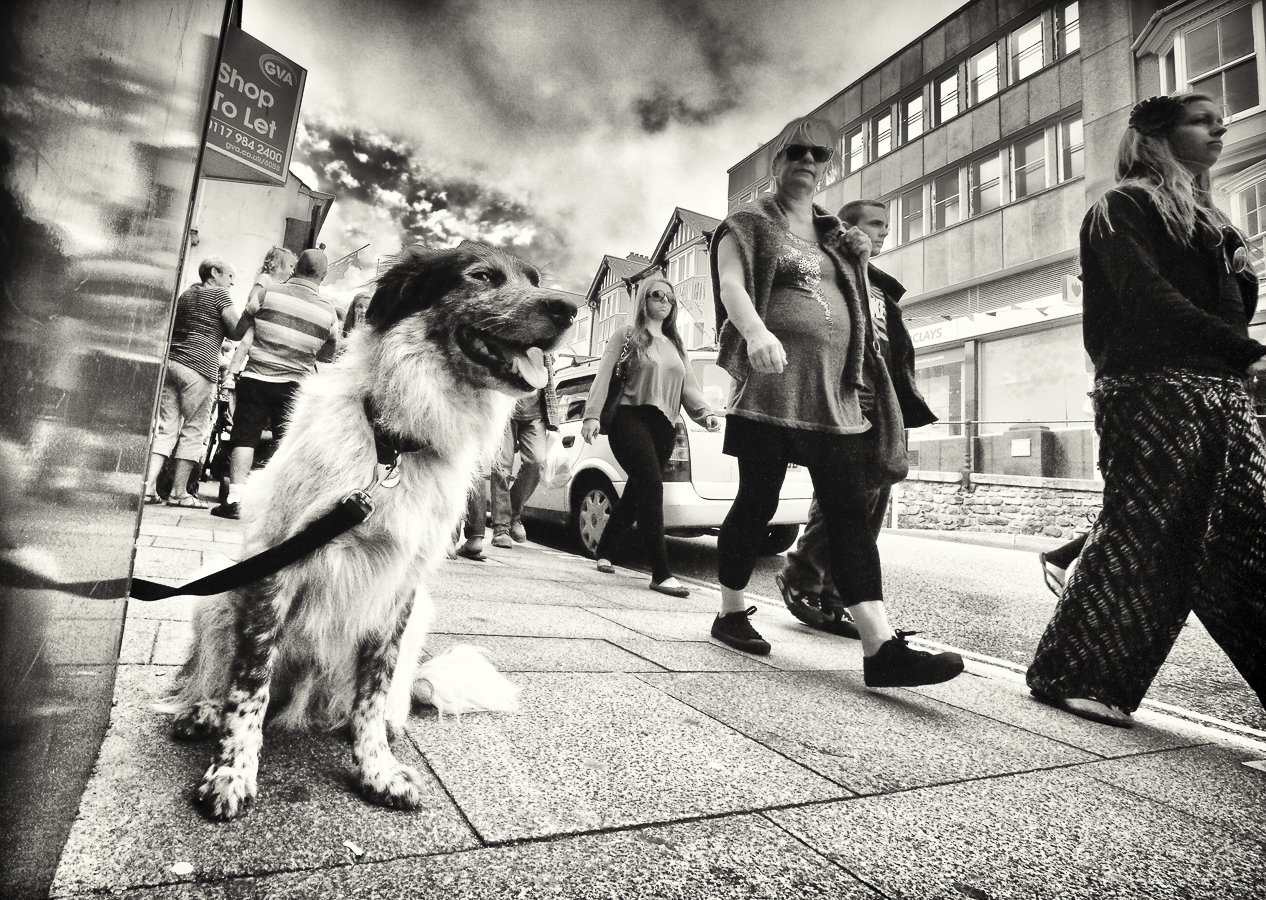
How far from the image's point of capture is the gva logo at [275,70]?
10.3 meters

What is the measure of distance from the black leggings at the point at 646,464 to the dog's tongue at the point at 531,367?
9.77ft

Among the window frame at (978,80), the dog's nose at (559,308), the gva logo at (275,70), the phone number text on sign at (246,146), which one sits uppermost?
the window frame at (978,80)

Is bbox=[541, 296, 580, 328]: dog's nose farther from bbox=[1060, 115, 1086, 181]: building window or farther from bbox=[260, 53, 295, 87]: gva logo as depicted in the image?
bbox=[1060, 115, 1086, 181]: building window

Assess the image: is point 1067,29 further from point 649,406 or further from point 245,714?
point 245,714

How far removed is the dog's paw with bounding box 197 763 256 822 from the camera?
4.22 ft

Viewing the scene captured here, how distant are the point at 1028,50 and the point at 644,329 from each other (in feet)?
65.4

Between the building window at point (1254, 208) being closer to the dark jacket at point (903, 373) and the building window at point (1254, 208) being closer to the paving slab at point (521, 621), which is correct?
the dark jacket at point (903, 373)

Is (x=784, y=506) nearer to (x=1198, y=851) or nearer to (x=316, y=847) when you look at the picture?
(x=1198, y=851)

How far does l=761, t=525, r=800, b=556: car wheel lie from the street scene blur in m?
0.72

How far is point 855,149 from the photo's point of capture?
24.0 m

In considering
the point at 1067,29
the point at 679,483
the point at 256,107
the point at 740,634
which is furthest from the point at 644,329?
the point at 1067,29

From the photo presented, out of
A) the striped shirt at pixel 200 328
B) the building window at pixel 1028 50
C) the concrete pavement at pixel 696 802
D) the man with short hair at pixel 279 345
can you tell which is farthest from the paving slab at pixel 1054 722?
the building window at pixel 1028 50

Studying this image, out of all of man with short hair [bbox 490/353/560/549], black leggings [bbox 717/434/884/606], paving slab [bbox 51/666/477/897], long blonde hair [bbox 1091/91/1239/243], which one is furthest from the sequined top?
man with short hair [bbox 490/353/560/549]

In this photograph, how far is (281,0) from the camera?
3342mm
